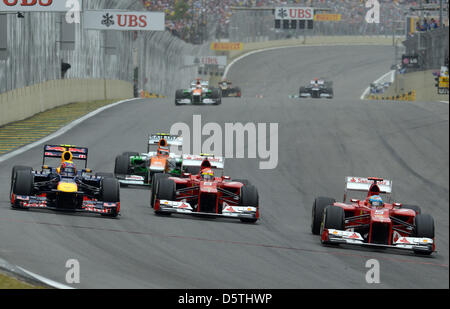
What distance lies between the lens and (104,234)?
531 inches

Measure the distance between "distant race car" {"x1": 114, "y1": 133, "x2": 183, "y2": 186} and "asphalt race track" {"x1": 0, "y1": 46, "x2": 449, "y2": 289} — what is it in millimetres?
746

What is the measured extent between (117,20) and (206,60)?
44.8 metres

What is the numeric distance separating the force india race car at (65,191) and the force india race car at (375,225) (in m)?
3.53

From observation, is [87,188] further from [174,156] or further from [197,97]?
[197,97]

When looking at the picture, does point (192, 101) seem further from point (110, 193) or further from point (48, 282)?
point (48, 282)

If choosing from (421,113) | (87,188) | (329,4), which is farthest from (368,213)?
(329,4)

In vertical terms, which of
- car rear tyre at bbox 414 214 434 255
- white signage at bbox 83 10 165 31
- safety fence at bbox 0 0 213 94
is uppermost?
white signage at bbox 83 10 165 31

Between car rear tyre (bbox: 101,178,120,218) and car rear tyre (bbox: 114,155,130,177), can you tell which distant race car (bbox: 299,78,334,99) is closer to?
car rear tyre (bbox: 114,155,130,177)

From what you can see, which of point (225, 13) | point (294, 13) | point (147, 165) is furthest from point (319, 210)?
point (225, 13)

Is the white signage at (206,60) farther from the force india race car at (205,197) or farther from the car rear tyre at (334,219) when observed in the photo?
the car rear tyre at (334,219)

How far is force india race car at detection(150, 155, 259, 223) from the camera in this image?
53.0 feet

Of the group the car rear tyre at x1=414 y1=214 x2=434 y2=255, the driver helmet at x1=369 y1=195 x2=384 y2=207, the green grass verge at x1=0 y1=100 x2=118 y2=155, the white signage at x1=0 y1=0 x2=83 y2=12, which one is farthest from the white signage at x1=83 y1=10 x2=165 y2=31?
the car rear tyre at x1=414 y1=214 x2=434 y2=255

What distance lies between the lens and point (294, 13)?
67.2 m

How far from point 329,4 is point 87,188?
84314 mm
